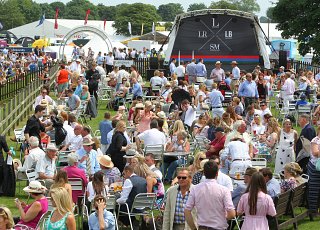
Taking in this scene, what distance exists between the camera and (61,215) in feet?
35.7

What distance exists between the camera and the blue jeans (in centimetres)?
1934

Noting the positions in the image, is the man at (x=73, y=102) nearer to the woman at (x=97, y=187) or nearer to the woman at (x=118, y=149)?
the woman at (x=118, y=149)

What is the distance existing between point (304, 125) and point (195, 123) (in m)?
4.49

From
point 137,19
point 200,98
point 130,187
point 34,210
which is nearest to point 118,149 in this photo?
point 130,187

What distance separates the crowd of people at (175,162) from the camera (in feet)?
36.8

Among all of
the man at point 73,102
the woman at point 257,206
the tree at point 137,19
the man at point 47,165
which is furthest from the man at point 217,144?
the tree at point 137,19

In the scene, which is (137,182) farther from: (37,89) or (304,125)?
(37,89)

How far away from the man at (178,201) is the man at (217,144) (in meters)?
6.36

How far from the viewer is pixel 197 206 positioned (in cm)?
1115

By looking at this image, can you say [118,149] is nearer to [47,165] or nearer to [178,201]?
[47,165]

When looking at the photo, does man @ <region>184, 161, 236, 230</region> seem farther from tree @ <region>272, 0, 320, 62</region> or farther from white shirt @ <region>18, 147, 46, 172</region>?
tree @ <region>272, 0, 320, 62</region>

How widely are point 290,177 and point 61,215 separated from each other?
5840 millimetres

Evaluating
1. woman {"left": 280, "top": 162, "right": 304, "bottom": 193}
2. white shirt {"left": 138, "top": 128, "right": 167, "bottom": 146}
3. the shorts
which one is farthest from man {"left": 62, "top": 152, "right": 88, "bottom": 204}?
the shorts

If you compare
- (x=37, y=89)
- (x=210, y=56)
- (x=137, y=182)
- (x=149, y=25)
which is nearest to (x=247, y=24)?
(x=210, y=56)
